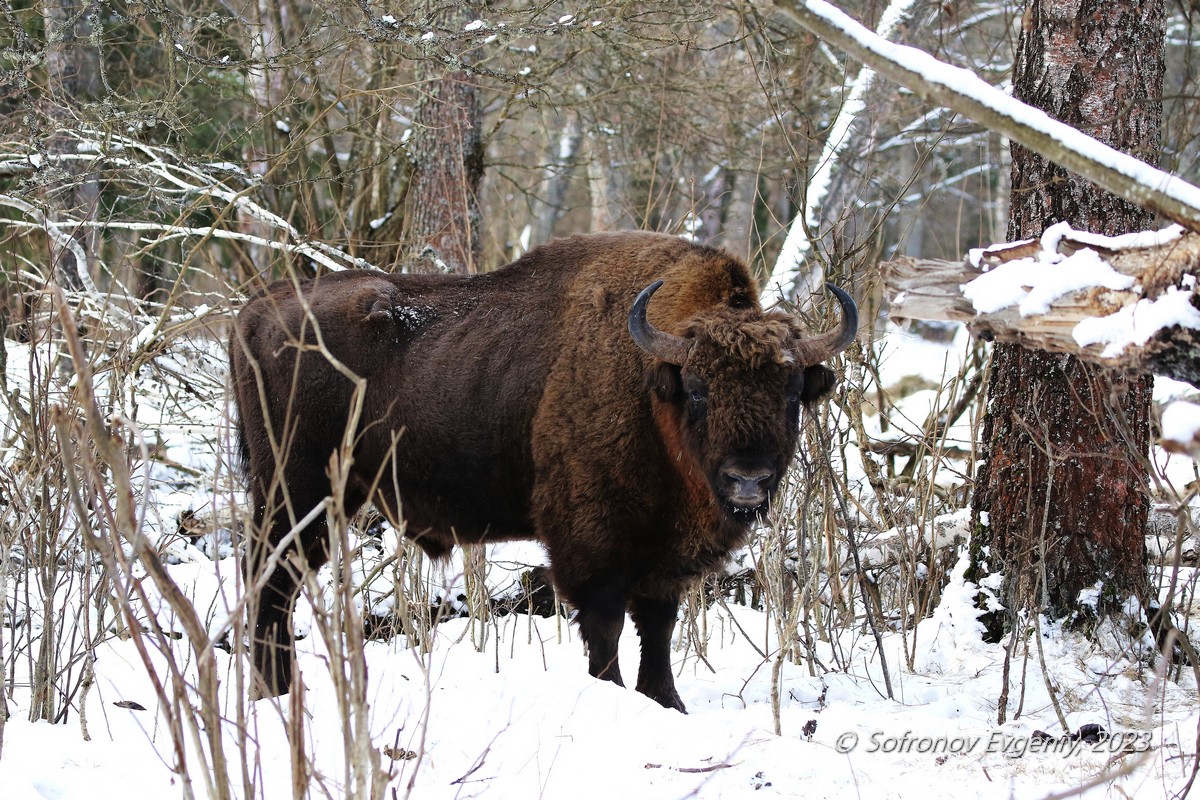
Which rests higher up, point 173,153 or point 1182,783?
point 173,153

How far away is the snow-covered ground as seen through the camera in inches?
139

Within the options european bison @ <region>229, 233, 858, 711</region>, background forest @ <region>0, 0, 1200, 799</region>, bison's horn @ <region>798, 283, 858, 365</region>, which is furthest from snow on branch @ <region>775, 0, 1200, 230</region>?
bison's horn @ <region>798, 283, 858, 365</region>

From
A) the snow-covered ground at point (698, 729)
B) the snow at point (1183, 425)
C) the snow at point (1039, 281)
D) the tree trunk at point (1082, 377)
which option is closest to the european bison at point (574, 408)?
the snow-covered ground at point (698, 729)

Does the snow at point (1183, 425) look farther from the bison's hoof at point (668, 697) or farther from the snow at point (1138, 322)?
the bison's hoof at point (668, 697)

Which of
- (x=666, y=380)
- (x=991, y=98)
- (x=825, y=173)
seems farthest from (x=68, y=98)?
(x=991, y=98)

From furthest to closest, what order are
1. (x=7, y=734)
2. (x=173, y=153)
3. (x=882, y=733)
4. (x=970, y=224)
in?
(x=970, y=224) → (x=173, y=153) → (x=882, y=733) → (x=7, y=734)

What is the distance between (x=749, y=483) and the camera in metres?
4.47

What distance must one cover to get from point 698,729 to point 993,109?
258 centimetres

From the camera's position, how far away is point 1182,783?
345 centimetres

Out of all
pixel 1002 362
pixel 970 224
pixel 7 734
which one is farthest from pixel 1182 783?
pixel 970 224

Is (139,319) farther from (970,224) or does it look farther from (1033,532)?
(970,224)

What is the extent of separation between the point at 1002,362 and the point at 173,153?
16.7 feet

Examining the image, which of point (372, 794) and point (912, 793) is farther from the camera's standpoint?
point (912, 793)

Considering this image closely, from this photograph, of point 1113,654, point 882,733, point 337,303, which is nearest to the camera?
point 882,733
